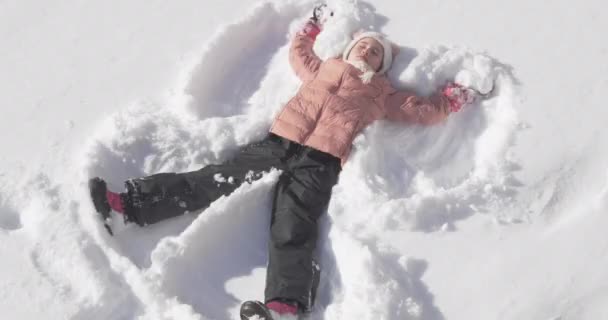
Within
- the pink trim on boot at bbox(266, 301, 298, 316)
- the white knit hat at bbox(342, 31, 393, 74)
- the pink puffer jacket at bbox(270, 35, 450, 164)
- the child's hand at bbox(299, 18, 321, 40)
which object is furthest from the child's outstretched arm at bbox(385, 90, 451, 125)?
the pink trim on boot at bbox(266, 301, 298, 316)

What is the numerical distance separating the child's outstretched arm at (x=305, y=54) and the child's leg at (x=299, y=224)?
60 centimetres

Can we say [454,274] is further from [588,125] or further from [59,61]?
[59,61]

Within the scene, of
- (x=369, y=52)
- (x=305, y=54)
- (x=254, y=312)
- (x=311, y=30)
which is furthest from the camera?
(x=311, y=30)

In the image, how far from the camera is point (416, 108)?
314 centimetres

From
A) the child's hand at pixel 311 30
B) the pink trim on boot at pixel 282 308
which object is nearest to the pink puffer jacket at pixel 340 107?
the child's hand at pixel 311 30

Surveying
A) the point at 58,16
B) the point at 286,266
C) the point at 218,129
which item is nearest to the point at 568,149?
the point at 286,266

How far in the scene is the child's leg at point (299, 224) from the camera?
251 centimetres

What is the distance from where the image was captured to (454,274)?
2590 millimetres

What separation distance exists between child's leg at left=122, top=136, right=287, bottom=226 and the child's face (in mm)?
742

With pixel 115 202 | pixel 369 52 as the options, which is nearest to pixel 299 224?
pixel 115 202

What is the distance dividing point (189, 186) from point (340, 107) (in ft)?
2.94

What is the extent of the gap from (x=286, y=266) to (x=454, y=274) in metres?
0.77

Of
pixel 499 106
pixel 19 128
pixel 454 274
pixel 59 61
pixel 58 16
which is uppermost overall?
pixel 58 16

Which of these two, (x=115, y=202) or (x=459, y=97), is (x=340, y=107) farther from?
(x=115, y=202)
